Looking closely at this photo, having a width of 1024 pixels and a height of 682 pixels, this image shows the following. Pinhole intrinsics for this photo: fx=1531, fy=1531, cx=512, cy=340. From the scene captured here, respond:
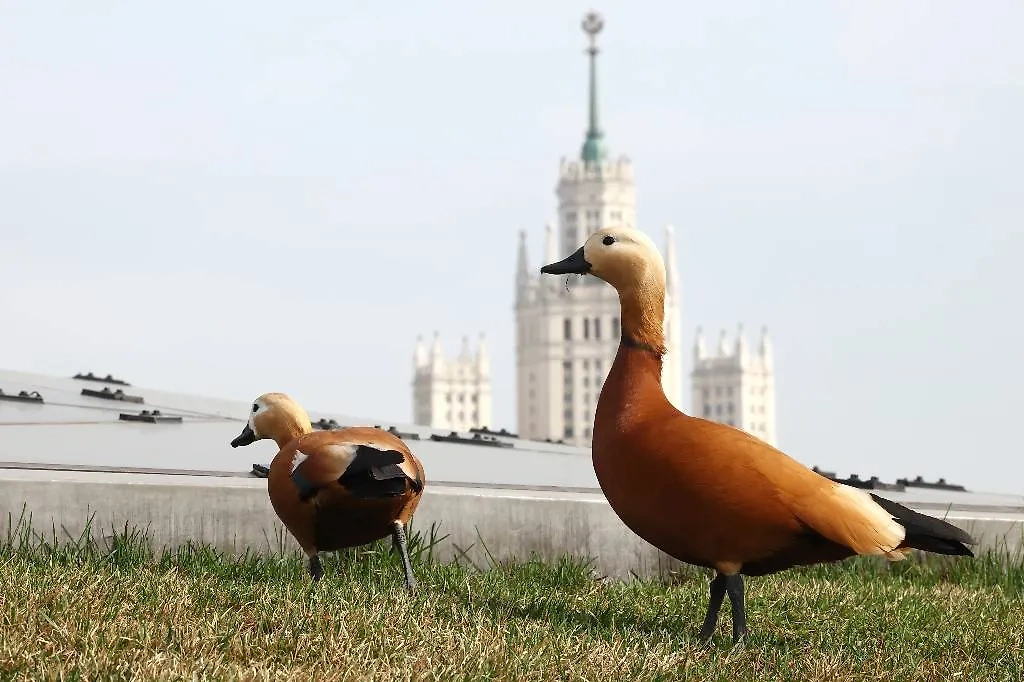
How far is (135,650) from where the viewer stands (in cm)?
517

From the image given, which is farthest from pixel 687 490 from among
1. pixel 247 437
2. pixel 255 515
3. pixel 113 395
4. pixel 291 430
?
pixel 113 395

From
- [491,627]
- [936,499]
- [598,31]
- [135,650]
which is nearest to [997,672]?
[491,627]

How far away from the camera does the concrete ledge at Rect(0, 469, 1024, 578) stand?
7.25 meters

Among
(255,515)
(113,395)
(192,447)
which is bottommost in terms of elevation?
(255,515)

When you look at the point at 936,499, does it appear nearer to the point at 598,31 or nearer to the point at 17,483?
the point at 17,483

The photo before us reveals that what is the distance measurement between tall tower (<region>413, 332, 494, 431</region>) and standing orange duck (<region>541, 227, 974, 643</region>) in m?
139

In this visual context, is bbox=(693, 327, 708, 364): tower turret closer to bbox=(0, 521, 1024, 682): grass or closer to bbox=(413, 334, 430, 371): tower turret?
bbox=(413, 334, 430, 371): tower turret

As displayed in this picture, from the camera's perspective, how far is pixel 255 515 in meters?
7.41

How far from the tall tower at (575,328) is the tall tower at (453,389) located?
3542mm

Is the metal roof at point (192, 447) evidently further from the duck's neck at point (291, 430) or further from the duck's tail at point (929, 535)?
the duck's tail at point (929, 535)

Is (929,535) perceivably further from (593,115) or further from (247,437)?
(593,115)

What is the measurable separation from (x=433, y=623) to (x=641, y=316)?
146cm

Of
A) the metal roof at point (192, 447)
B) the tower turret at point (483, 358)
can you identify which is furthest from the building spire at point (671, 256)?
the metal roof at point (192, 447)

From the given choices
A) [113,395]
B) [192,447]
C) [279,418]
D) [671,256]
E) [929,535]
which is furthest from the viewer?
[671,256]
